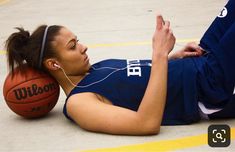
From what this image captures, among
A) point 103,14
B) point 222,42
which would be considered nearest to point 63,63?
point 222,42

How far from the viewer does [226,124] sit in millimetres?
3117

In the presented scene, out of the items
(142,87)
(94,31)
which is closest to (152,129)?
(142,87)

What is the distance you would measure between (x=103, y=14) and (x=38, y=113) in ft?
18.6

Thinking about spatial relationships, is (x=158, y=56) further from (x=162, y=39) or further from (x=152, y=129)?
(x=152, y=129)

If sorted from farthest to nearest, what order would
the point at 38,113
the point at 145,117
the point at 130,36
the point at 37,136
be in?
the point at 130,36 < the point at 38,113 < the point at 37,136 < the point at 145,117

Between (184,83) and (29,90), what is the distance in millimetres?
1139

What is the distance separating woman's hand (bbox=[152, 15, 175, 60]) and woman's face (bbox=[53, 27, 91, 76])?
22.8 inches

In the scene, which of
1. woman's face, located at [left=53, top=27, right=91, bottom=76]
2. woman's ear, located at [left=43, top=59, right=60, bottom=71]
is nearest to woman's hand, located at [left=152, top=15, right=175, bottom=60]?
woman's face, located at [left=53, top=27, right=91, bottom=76]

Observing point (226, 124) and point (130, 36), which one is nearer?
point (226, 124)

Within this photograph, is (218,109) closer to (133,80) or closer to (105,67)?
(133,80)

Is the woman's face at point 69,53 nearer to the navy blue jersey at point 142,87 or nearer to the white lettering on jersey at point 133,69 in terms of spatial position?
the navy blue jersey at point 142,87

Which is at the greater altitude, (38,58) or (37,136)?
(38,58)

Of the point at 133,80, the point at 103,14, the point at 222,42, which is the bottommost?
the point at 103,14

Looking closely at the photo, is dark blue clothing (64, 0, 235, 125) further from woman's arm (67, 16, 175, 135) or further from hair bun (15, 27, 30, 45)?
Result: hair bun (15, 27, 30, 45)
